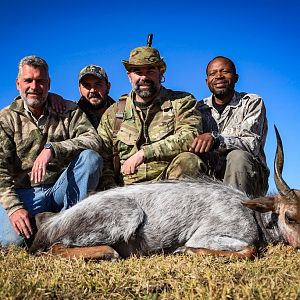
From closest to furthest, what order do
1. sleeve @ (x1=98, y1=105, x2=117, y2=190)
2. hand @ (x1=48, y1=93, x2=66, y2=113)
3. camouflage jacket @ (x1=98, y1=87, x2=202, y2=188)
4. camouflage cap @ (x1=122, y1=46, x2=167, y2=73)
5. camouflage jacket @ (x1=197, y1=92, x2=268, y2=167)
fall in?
camouflage jacket @ (x1=98, y1=87, x2=202, y2=188) < hand @ (x1=48, y1=93, x2=66, y2=113) < camouflage cap @ (x1=122, y1=46, x2=167, y2=73) < sleeve @ (x1=98, y1=105, x2=117, y2=190) < camouflage jacket @ (x1=197, y1=92, x2=268, y2=167)

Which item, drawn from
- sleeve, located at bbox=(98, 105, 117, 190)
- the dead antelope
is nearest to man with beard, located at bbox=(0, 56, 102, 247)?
sleeve, located at bbox=(98, 105, 117, 190)

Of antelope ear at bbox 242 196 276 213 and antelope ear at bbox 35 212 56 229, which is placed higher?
antelope ear at bbox 242 196 276 213

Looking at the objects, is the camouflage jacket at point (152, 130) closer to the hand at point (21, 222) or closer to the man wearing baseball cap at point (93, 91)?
the man wearing baseball cap at point (93, 91)

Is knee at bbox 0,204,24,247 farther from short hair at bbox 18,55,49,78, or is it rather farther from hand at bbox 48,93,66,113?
short hair at bbox 18,55,49,78

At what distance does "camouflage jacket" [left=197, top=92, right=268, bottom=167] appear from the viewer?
350 inches

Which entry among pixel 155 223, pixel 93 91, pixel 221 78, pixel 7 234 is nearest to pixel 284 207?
pixel 155 223

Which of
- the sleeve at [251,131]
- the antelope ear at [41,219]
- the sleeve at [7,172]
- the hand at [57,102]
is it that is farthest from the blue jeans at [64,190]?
the sleeve at [251,131]

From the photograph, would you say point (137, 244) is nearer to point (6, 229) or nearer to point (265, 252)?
point (265, 252)

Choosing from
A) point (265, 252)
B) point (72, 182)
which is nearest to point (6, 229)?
point (72, 182)

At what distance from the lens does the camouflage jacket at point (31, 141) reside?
782cm

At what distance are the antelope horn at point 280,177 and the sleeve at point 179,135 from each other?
173cm

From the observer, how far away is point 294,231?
20.6 feet

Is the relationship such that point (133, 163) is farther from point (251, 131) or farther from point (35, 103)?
point (251, 131)

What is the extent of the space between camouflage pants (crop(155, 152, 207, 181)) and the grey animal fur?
1076 millimetres
